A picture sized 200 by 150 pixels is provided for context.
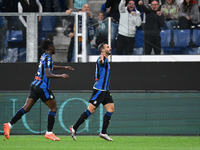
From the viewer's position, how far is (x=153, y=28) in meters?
14.2

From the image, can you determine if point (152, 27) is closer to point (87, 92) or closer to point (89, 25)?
point (89, 25)

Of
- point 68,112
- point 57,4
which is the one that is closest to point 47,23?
point 57,4

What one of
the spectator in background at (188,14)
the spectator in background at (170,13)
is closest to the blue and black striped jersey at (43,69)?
the spectator in background at (170,13)

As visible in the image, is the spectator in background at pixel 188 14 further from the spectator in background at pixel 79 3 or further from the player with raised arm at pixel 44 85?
the player with raised arm at pixel 44 85

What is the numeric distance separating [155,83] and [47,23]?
351 cm

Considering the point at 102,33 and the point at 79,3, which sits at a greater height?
the point at 79,3

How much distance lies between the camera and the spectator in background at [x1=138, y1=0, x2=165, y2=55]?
14.2 meters

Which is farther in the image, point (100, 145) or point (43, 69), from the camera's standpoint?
point (43, 69)

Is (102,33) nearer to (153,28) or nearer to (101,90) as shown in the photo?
(153,28)

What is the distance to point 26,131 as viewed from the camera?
12.3 m

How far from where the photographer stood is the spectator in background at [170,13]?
14.2 m

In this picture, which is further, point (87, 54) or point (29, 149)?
point (87, 54)

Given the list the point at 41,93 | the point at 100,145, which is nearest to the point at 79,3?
the point at 41,93

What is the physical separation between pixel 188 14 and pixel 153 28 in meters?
1.06
